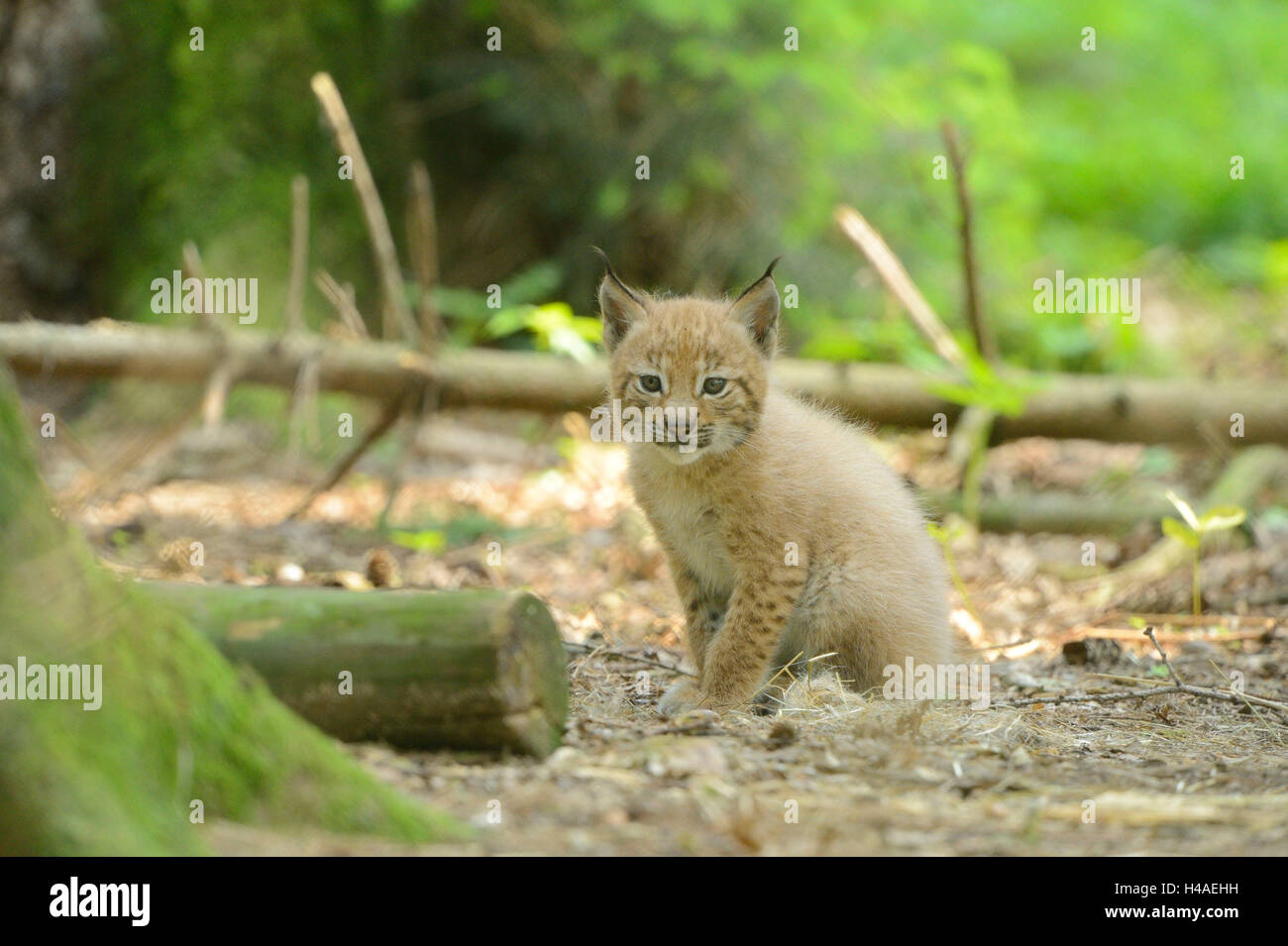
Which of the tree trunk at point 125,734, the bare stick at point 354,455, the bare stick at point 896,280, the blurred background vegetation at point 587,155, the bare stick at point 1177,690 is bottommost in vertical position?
the bare stick at point 1177,690

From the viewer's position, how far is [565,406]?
8.59 meters

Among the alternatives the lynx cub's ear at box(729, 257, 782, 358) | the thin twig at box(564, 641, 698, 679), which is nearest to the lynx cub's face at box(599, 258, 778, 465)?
the lynx cub's ear at box(729, 257, 782, 358)

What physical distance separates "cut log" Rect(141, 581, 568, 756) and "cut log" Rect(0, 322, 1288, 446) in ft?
15.7

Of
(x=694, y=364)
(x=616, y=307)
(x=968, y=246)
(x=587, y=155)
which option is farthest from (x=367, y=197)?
(x=587, y=155)

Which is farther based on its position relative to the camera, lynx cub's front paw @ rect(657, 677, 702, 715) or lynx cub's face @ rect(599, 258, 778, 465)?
lynx cub's face @ rect(599, 258, 778, 465)

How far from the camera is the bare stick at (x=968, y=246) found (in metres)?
7.51

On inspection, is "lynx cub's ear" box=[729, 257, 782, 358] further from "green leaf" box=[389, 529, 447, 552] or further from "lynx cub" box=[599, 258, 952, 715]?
"green leaf" box=[389, 529, 447, 552]

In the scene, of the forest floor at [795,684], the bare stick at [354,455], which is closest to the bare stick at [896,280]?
the forest floor at [795,684]

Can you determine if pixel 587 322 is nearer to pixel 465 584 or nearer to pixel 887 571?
pixel 465 584

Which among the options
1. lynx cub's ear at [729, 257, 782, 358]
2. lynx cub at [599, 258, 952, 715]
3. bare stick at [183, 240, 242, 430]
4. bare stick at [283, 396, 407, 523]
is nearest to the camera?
lynx cub at [599, 258, 952, 715]

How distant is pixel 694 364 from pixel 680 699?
4.53 ft

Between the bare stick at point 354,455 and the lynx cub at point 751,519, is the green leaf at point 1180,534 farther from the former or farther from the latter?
the bare stick at point 354,455

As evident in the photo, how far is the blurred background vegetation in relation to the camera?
1086cm
